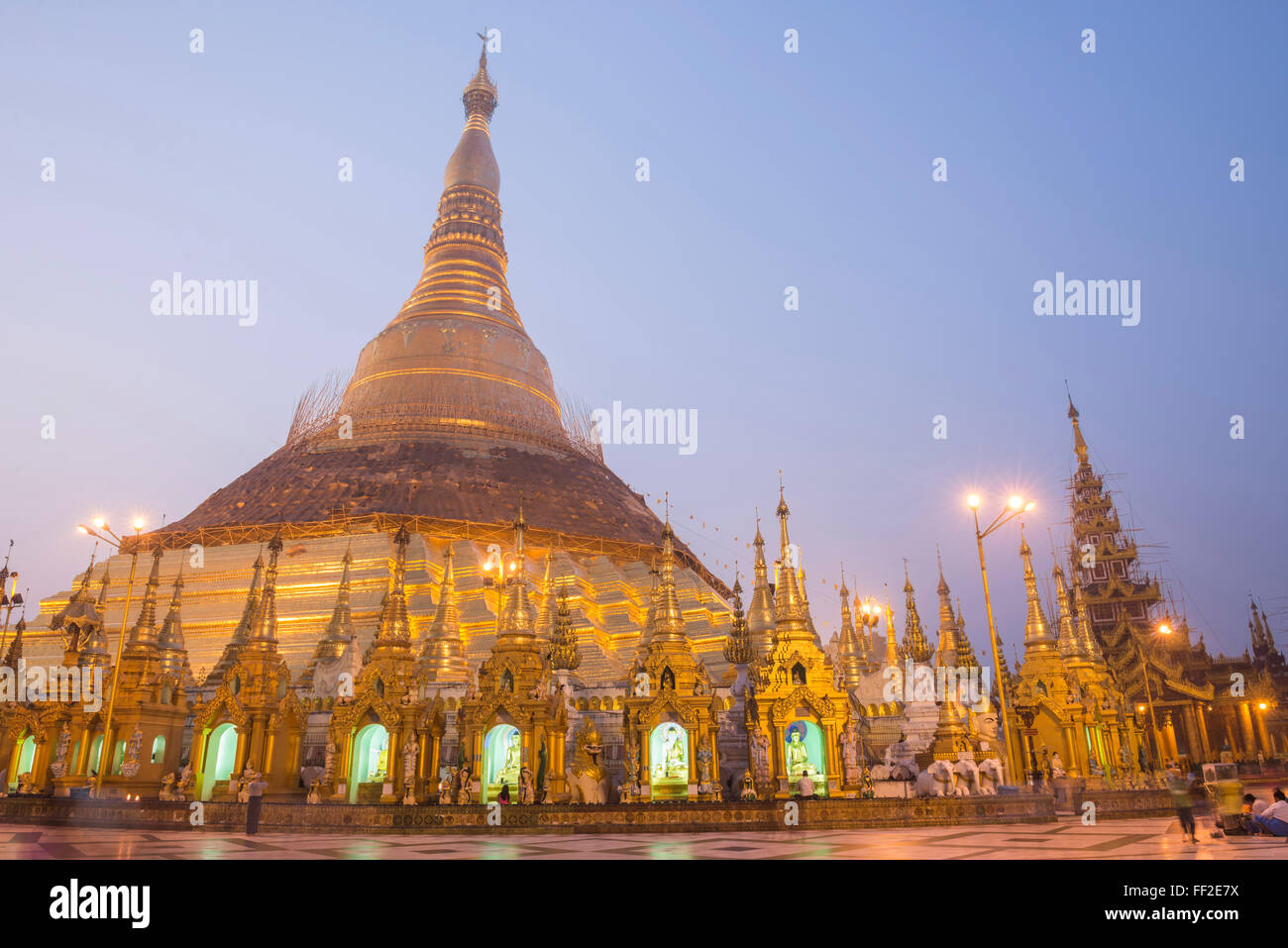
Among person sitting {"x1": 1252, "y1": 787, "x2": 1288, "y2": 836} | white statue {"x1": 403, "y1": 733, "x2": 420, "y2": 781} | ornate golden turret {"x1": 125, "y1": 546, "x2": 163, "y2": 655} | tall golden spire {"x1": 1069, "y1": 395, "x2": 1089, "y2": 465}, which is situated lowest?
person sitting {"x1": 1252, "y1": 787, "x2": 1288, "y2": 836}

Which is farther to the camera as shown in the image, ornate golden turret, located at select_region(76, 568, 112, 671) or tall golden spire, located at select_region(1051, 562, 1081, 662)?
tall golden spire, located at select_region(1051, 562, 1081, 662)

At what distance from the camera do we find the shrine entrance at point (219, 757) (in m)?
25.0

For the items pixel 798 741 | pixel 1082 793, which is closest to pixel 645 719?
pixel 798 741

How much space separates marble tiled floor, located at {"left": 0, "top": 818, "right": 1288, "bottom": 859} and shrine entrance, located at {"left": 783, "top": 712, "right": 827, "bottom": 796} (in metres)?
6.19

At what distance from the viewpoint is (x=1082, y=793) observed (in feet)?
70.3

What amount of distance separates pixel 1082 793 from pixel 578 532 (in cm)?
2844

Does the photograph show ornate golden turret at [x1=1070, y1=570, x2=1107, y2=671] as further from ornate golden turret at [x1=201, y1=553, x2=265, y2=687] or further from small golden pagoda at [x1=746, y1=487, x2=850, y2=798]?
ornate golden turret at [x1=201, y1=553, x2=265, y2=687]

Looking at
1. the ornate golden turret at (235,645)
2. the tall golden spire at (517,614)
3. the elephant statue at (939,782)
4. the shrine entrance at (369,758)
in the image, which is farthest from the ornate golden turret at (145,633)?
the elephant statue at (939,782)

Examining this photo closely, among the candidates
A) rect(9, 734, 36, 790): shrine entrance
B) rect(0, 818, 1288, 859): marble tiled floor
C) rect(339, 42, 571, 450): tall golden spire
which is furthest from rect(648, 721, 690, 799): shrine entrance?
rect(339, 42, 571, 450): tall golden spire

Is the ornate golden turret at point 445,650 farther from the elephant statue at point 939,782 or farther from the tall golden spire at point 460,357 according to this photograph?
the tall golden spire at point 460,357

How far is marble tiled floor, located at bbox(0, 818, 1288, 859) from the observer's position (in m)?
11.0

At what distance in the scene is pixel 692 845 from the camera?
1337 cm

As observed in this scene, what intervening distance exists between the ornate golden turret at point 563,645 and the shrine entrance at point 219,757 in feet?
31.5
